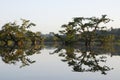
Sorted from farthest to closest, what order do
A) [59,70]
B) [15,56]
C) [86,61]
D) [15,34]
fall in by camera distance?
1. [15,34]
2. [15,56]
3. [86,61]
4. [59,70]

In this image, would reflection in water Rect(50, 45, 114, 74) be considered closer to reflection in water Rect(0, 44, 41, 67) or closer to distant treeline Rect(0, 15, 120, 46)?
reflection in water Rect(0, 44, 41, 67)

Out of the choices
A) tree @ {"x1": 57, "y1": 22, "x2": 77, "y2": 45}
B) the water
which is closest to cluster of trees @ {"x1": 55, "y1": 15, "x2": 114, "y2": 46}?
tree @ {"x1": 57, "y1": 22, "x2": 77, "y2": 45}

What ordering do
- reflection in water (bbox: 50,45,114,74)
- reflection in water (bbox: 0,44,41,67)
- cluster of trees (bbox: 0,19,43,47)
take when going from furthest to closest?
cluster of trees (bbox: 0,19,43,47) < reflection in water (bbox: 0,44,41,67) < reflection in water (bbox: 50,45,114,74)

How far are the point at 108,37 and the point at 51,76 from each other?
35454 millimetres

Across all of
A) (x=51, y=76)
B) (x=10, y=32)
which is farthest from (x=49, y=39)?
(x=51, y=76)

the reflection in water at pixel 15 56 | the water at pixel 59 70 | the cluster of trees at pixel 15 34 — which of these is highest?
the cluster of trees at pixel 15 34

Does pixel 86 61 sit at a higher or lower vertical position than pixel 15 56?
lower

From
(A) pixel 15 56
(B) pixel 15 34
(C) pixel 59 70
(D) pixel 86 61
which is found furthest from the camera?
(B) pixel 15 34

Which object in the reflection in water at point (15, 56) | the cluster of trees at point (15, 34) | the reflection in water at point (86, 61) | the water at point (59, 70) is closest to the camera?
the water at point (59, 70)

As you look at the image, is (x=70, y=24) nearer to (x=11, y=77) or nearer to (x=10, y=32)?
(x=10, y=32)

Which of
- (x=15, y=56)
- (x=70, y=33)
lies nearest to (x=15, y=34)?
(x=70, y=33)

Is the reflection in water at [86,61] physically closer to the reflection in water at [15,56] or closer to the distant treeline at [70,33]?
the reflection in water at [15,56]

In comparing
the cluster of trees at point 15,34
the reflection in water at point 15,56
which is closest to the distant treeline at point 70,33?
the cluster of trees at point 15,34

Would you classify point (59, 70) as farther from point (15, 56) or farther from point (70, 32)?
point (70, 32)
